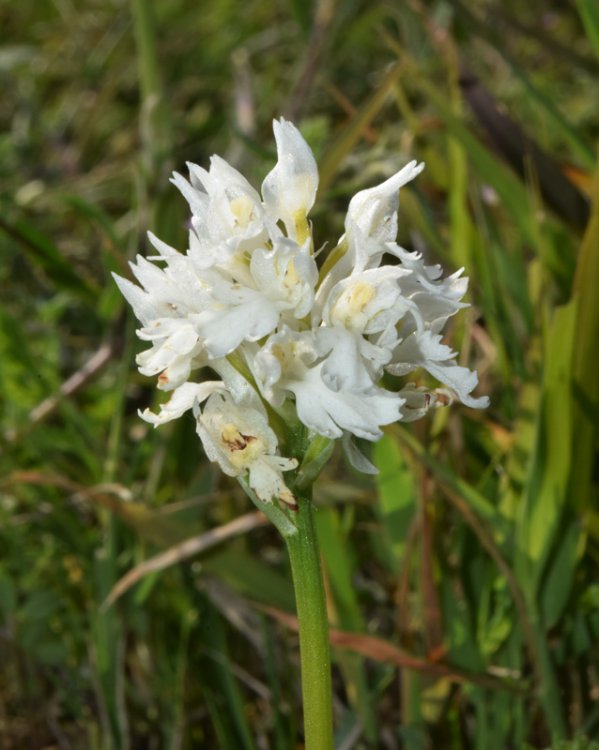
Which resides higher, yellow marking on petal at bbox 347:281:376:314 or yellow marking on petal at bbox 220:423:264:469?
yellow marking on petal at bbox 347:281:376:314

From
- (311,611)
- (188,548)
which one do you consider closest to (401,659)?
(188,548)

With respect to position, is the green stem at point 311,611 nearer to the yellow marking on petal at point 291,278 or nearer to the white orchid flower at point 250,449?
the white orchid flower at point 250,449

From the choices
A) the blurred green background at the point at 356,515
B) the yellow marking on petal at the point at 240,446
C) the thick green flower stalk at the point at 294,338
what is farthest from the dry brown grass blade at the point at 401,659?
the yellow marking on petal at the point at 240,446

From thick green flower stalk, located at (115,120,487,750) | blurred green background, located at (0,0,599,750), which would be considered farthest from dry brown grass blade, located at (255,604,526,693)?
thick green flower stalk, located at (115,120,487,750)

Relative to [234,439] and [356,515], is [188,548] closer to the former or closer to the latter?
[356,515]

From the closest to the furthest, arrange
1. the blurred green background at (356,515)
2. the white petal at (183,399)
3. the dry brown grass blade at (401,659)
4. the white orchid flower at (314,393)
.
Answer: the white orchid flower at (314,393), the white petal at (183,399), the dry brown grass blade at (401,659), the blurred green background at (356,515)

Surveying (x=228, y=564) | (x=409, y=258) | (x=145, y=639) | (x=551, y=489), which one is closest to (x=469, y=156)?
(x=551, y=489)

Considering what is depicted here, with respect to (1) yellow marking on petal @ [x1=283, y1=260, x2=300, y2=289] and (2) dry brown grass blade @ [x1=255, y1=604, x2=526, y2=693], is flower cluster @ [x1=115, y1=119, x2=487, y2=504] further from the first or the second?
(2) dry brown grass blade @ [x1=255, y1=604, x2=526, y2=693]
